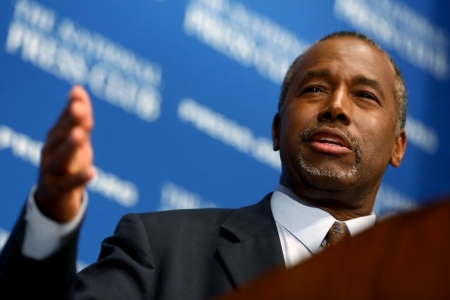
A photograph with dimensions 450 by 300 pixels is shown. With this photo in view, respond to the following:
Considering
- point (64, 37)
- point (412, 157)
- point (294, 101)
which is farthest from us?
Answer: point (412, 157)

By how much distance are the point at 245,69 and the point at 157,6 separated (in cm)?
42

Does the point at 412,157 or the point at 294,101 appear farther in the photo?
the point at 412,157

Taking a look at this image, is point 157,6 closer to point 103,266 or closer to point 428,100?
point 103,266

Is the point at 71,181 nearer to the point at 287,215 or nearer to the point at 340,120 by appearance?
the point at 287,215

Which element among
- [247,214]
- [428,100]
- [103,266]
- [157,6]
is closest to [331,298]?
[103,266]

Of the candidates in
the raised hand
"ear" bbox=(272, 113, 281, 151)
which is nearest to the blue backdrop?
"ear" bbox=(272, 113, 281, 151)

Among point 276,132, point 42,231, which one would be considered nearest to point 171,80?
point 276,132

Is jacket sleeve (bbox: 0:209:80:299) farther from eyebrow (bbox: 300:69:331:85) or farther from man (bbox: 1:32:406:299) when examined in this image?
eyebrow (bbox: 300:69:331:85)

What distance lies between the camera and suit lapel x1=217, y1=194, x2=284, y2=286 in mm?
1465

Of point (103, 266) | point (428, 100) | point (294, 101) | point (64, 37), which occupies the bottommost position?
point (103, 266)

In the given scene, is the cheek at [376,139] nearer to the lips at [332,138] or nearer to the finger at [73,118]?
the lips at [332,138]

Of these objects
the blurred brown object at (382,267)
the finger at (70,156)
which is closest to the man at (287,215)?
the finger at (70,156)

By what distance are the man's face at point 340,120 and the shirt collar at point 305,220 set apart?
60 mm

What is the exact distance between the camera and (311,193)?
1773 mm
